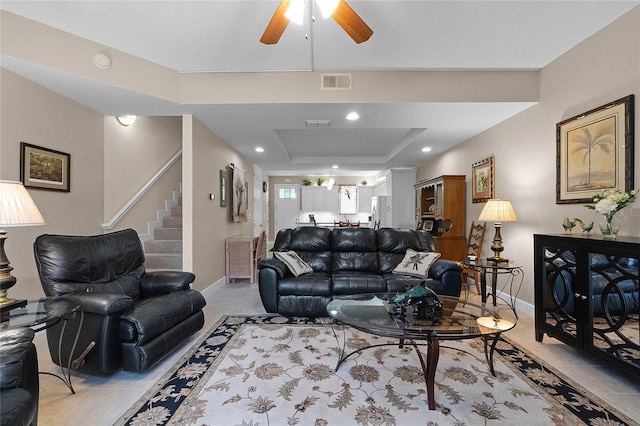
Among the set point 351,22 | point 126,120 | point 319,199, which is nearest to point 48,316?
point 351,22

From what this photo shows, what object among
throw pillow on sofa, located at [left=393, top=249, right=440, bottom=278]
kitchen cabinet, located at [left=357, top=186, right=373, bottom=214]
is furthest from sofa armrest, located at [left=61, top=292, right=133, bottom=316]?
kitchen cabinet, located at [left=357, top=186, right=373, bottom=214]

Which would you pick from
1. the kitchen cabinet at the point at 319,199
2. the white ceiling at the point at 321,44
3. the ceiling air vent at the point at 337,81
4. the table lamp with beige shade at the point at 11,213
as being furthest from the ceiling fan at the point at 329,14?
the kitchen cabinet at the point at 319,199

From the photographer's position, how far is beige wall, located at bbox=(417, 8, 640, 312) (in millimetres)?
2420

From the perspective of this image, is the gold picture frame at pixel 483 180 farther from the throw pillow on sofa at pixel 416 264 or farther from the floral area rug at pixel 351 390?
the floral area rug at pixel 351 390

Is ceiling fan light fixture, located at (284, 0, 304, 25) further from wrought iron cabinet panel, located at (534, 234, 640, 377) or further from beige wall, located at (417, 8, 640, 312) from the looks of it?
beige wall, located at (417, 8, 640, 312)

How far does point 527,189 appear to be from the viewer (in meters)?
3.57

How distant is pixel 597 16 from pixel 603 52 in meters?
0.34

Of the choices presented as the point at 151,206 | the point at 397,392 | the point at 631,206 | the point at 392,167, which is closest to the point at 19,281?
the point at 151,206

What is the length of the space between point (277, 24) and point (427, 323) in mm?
2289

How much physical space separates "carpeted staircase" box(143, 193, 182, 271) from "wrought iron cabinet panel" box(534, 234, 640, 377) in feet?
15.3

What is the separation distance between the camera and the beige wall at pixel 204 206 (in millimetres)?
3840

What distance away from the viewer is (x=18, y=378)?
1.24 metres

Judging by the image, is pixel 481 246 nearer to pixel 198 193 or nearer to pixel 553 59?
pixel 553 59

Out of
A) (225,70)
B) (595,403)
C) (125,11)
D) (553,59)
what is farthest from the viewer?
(225,70)
